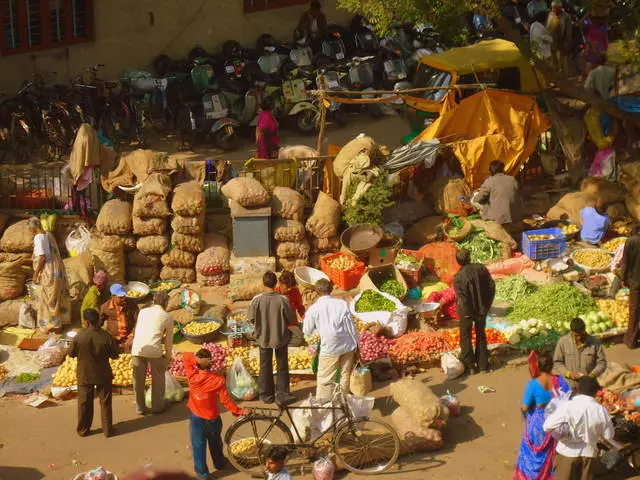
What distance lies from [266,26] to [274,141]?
5329mm

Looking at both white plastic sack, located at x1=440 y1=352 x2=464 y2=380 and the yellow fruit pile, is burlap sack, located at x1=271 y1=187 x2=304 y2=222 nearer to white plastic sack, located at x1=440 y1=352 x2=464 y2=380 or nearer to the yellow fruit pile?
white plastic sack, located at x1=440 y1=352 x2=464 y2=380

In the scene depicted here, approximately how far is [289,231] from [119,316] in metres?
2.76

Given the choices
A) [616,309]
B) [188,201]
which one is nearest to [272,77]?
[188,201]

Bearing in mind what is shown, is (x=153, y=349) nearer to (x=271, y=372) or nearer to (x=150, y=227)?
(x=271, y=372)

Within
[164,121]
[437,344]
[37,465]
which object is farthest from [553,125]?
[37,465]

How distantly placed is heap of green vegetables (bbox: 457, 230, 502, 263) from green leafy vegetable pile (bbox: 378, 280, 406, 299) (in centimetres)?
135

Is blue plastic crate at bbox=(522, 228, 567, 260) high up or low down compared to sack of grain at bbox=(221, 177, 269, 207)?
down

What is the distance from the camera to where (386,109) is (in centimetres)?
1941

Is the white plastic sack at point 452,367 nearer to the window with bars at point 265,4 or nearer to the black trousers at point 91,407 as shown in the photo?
the black trousers at point 91,407

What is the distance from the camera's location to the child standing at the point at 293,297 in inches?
451

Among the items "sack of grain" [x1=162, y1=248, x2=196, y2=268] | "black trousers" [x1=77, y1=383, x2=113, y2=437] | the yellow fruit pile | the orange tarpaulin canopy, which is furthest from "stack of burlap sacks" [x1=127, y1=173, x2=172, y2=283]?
the yellow fruit pile

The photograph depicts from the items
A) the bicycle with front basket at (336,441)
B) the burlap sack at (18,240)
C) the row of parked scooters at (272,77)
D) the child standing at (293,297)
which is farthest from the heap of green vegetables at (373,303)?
the row of parked scooters at (272,77)

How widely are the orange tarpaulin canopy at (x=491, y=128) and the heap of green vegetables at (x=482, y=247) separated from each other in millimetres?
Result: 1130

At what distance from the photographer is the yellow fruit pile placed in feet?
40.8
